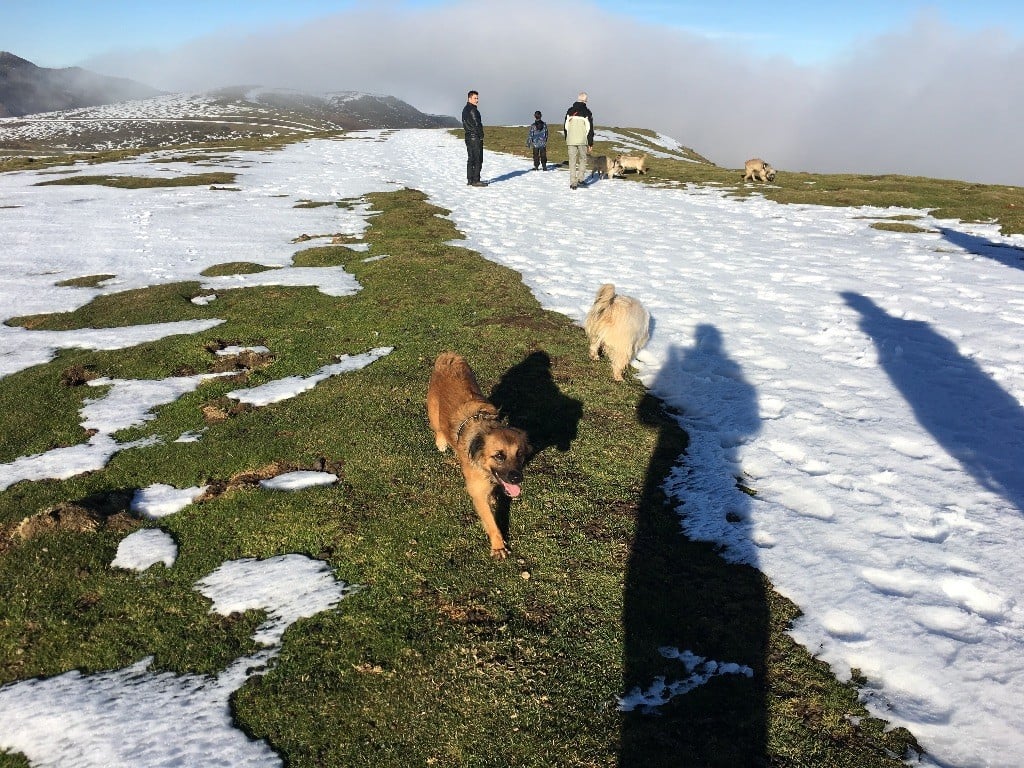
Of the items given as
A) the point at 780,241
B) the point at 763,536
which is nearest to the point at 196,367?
the point at 763,536

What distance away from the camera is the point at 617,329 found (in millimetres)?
10227

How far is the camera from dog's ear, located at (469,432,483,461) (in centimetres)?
577

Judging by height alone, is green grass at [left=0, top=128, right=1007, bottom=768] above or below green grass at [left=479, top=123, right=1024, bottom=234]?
below

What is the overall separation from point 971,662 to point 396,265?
14.9m

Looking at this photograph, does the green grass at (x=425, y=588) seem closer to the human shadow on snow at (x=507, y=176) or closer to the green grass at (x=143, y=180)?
the human shadow on snow at (x=507, y=176)

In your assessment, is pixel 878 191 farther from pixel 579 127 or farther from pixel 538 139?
pixel 538 139

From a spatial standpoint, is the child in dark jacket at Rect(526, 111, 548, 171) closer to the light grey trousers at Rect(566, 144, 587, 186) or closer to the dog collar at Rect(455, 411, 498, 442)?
the light grey trousers at Rect(566, 144, 587, 186)

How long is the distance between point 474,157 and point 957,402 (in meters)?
28.0

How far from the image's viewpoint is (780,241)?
67.3 ft

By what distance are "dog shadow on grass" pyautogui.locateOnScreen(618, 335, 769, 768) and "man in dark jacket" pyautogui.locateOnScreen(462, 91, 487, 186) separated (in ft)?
81.4

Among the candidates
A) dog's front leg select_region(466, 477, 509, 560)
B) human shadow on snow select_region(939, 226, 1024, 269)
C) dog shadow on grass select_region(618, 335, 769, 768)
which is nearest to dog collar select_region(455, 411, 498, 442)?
dog's front leg select_region(466, 477, 509, 560)

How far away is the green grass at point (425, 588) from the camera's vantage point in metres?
4.27

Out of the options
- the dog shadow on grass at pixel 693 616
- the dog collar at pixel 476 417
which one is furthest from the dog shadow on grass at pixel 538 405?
the dog collar at pixel 476 417

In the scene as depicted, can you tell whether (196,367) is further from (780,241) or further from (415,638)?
(780,241)
